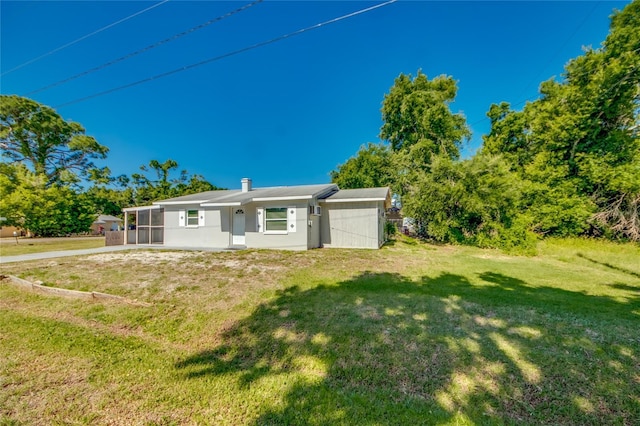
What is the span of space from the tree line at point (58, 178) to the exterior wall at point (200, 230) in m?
15.1

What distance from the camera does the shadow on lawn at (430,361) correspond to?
227 centimetres

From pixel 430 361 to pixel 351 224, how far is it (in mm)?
10129

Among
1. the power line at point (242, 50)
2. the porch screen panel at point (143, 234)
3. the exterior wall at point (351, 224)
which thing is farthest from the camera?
the porch screen panel at point (143, 234)

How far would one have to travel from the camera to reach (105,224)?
3167cm

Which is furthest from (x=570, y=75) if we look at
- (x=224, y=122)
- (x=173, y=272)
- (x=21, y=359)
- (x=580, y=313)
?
(x=224, y=122)

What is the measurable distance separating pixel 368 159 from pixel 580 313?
20.7 metres

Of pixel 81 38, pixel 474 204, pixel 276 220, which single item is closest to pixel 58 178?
pixel 81 38

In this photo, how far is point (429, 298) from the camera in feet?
16.8

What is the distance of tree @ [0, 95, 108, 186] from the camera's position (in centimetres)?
2456

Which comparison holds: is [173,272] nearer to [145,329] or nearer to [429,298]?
[145,329]

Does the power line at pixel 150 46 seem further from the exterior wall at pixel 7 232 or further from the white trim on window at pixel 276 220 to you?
the exterior wall at pixel 7 232

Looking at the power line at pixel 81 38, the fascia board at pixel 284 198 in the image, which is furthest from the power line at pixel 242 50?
the fascia board at pixel 284 198

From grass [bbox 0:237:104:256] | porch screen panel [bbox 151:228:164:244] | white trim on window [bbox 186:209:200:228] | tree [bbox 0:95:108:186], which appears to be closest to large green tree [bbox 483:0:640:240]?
white trim on window [bbox 186:209:200:228]

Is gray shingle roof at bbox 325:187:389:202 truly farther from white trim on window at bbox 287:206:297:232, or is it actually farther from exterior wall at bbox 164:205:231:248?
exterior wall at bbox 164:205:231:248
